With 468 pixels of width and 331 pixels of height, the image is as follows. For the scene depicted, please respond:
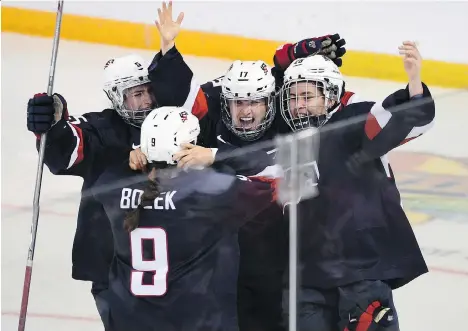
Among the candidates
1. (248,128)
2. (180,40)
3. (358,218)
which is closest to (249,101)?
(248,128)

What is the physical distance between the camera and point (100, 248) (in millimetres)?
2787

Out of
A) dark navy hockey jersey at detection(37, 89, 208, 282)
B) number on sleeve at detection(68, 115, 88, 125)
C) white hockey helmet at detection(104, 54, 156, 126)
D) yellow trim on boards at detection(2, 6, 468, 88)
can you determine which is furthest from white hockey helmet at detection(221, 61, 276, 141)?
yellow trim on boards at detection(2, 6, 468, 88)

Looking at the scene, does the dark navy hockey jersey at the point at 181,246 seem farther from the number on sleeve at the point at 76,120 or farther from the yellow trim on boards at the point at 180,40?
the yellow trim on boards at the point at 180,40

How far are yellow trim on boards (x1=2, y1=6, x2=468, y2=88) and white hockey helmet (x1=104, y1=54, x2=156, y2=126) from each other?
179 cm

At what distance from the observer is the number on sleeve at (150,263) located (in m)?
2.52

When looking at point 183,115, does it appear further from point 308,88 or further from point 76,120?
point 76,120

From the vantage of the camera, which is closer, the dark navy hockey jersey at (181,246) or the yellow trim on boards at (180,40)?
the dark navy hockey jersey at (181,246)

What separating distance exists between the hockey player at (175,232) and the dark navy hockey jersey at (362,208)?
0.48 feet

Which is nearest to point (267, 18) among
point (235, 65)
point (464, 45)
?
point (464, 45)

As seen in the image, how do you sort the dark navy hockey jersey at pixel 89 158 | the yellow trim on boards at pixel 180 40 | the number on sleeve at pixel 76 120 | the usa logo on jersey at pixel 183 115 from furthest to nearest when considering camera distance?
the yellow trim on boards at pixel 180 40, the number on sleeve at pixel 76 120, the dark navy hockey jersey at pixel 89 158, the usa logo on jersey at pixel 183 115

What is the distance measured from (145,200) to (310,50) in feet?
2.33

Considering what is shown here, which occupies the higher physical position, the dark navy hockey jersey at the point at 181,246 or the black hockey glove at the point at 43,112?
the black hockey glove at the point at 43,112

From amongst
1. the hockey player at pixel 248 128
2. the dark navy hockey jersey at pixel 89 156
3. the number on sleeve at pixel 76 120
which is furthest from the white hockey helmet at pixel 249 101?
the number on sleeve at pixel 76 120

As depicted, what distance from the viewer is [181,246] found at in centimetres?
252
